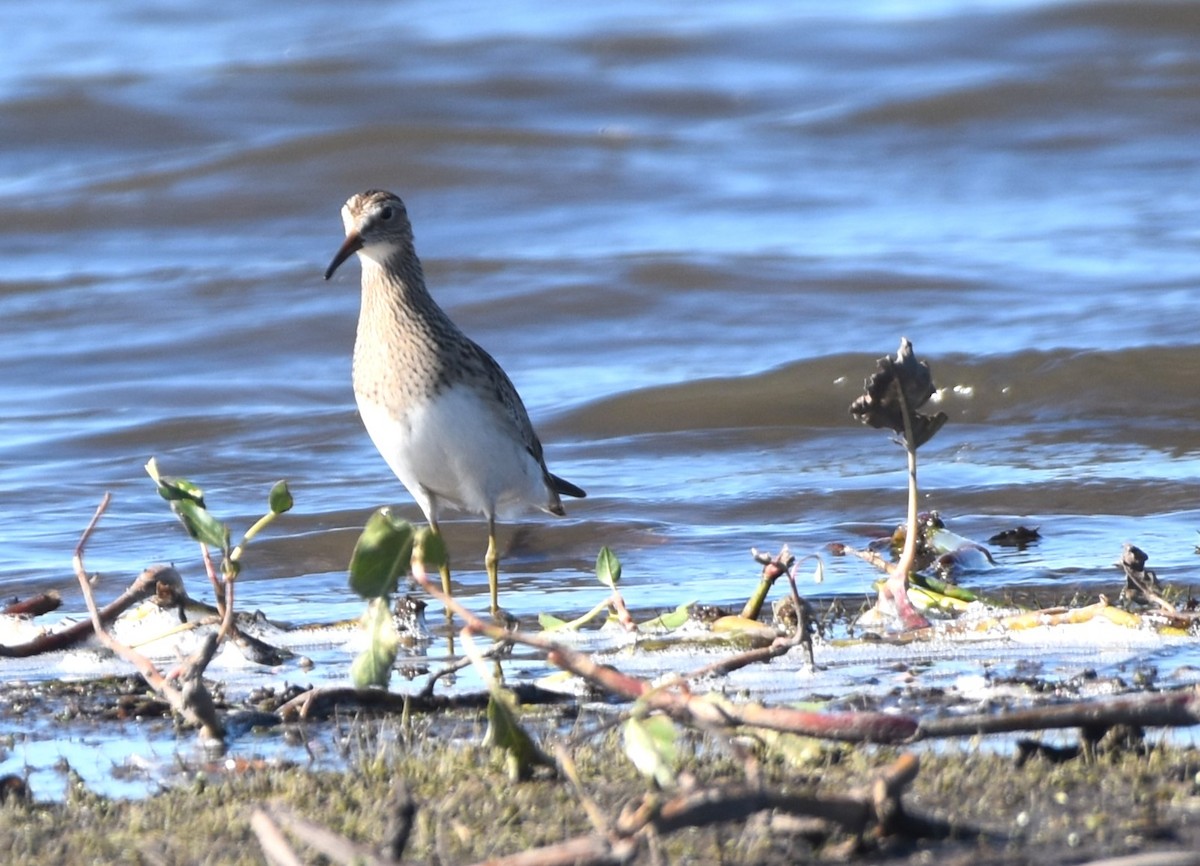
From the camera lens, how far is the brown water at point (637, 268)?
782 cm

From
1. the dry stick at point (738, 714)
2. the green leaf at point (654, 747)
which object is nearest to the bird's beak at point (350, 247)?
A: the dry stick at point (738, 714)

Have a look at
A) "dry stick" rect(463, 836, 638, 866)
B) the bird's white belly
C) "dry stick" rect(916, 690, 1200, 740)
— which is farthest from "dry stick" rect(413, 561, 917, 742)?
the bird's white belly

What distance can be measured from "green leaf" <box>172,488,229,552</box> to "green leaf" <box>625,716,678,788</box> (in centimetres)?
130

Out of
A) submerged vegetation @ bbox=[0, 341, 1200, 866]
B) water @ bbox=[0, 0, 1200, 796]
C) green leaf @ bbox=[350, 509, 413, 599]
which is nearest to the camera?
submerged vegetation @ bbox=[0, 341, 1200, 866]

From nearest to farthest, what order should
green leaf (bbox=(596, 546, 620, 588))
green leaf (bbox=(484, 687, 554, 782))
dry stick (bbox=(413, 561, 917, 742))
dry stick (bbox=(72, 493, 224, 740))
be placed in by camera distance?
1. dry stick (bbox=(413, 561, 917, 742))
2. green leaf (bbox=(484, 687, 554, 782))
3. dry stick (bbox=(72, 493, 224, 740))
4. green leaf (bbox=(596, 546, 620, 588))

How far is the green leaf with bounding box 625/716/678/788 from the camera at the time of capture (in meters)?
3.24

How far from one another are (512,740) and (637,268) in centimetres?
974

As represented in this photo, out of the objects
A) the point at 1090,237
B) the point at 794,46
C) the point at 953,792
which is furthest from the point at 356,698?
the point at 794,46

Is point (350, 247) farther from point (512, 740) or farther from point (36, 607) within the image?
point (512, 740)

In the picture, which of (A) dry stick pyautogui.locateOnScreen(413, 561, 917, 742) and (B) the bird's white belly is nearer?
(A) dry stick pyautogui.locateOnScreen(413, 561, 917, 742)

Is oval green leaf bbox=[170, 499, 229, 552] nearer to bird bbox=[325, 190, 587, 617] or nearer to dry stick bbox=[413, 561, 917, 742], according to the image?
dry stick bbox=[413, 561, 917, 742]

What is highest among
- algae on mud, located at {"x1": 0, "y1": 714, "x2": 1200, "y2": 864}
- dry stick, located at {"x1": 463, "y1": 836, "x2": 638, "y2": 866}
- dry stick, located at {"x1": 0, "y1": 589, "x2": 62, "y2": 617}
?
dry stick, located at {"x1": 0, "y1": 589, "x2": 62, "y2": 617}

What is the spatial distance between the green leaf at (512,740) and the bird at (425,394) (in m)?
2.46

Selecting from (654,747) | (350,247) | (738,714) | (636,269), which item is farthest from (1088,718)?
(636,269)
